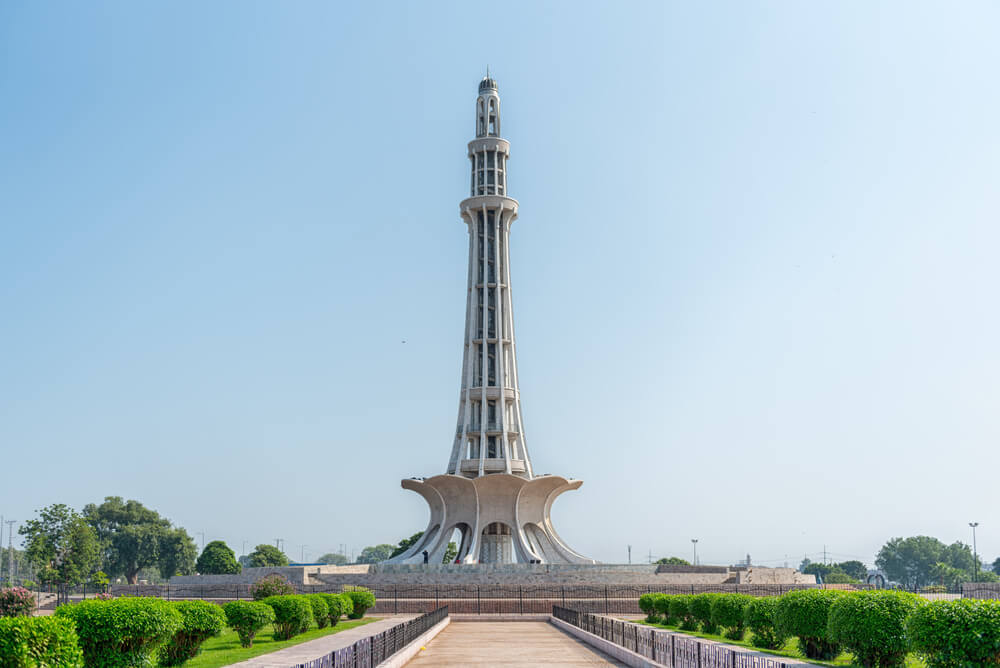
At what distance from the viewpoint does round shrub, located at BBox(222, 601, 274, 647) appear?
17047 mm

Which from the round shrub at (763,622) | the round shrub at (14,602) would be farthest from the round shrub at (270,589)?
the round shrub at (763,622)

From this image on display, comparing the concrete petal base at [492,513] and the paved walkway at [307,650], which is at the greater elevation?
the concrete petal base at [492,513]

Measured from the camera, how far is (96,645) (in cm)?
1126

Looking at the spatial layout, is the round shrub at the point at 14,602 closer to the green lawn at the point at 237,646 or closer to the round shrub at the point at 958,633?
the green lawn at the point at 237,646

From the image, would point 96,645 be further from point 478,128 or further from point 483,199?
point 478,128

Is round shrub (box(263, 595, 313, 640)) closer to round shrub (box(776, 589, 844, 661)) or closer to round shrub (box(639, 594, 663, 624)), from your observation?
round shrub (box(639, 594, 663, 624))

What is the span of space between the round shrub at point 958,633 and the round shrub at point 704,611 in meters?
10.1

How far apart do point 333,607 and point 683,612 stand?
7.92 m

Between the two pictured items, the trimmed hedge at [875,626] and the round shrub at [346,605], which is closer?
the trimmed hedge at [875,626]

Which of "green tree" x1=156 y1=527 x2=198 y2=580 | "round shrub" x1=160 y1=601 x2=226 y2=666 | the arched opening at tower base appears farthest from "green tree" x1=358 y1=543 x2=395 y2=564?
"round shrub" x1=160 y1=601 x2=226 y2=666

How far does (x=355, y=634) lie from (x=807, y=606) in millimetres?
8855

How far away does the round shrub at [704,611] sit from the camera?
64.1ft

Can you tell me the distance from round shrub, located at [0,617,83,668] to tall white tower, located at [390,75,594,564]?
33.2 metres

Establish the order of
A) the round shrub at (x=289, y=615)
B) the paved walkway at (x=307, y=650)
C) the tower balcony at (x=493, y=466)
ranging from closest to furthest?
the paved walkway at (x=307, y=650), the round shrub at (x=289, y=615), the tower balcony at (x=493, y=466)
